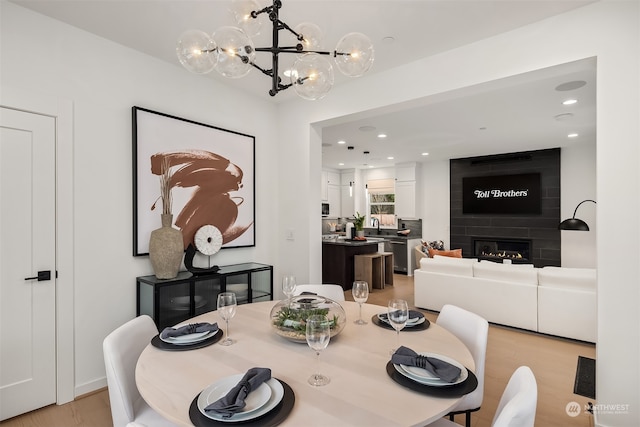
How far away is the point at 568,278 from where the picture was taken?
3.57 metres

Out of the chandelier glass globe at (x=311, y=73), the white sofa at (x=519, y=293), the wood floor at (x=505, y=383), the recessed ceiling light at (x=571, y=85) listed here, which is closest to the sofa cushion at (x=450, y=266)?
the white sofa at (x=519, y=293)

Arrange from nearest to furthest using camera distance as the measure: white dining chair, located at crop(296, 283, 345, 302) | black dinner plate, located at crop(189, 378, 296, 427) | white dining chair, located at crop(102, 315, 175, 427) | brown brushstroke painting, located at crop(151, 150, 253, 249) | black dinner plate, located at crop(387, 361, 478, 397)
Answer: black dinner plate, located at crop(189, 378, 296, 427), black dinner plate, located at crop(387, 361, 478, 397), white dining chair, located at crop(102, 315, 175, 427), white dining chair, located at crop(296, 283, 345, 302), brown brushstroke painting, located at crop(151, 150, 253, 249)

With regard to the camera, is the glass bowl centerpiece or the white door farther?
the white door

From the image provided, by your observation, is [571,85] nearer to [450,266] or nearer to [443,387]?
[450,266]

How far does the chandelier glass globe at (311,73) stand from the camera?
1.69 m

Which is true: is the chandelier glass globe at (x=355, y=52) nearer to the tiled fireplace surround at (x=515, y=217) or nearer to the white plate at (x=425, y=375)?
the white plate at (x=425, y=375)

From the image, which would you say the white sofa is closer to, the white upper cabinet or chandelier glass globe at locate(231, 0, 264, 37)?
chandelier glass globe at locate(231, 0, 264, 37)

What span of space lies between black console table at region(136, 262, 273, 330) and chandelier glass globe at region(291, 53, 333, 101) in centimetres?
188

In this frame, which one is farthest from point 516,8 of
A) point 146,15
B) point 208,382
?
point 208,382

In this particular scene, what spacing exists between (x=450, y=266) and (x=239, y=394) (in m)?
3.91

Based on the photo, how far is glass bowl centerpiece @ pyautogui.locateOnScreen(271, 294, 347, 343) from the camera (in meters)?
1.52
